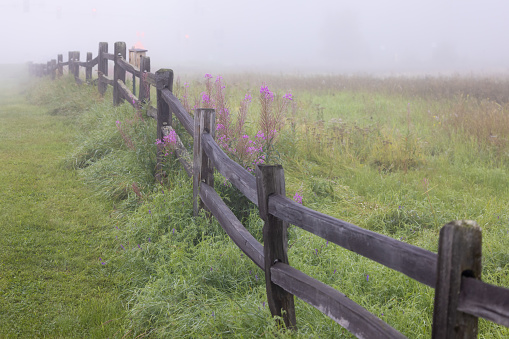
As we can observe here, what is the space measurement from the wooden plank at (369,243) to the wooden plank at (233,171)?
20.4 inches

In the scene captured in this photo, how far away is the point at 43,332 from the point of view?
322cm

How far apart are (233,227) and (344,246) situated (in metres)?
1.53

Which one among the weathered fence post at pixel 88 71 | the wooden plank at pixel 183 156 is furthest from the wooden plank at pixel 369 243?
the weathered fence post at pixel 88 71

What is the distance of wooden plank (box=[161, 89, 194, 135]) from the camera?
4.85 meters

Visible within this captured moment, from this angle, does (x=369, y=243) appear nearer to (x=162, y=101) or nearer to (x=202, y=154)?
(x=202, y=154)

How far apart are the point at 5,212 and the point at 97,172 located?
1571 millimetres

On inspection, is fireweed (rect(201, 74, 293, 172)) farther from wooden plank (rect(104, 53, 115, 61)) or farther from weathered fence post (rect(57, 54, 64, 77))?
weathered fence post (rect(57, 54, 64, 77))

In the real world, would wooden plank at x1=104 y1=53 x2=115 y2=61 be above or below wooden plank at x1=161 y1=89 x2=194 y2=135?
above

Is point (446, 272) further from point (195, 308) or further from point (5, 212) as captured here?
point (5, 212)

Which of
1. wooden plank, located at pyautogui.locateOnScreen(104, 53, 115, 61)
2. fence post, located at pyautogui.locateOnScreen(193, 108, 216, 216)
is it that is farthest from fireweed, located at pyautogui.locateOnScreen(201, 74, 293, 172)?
wooden plank, located at pyautogui.locateOnScreen(104, 53, 115, 61)

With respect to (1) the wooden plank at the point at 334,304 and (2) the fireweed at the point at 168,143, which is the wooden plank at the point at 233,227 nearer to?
(1) the wooden plank at the point at 334,304

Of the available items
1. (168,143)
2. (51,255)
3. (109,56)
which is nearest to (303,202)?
(168,143)

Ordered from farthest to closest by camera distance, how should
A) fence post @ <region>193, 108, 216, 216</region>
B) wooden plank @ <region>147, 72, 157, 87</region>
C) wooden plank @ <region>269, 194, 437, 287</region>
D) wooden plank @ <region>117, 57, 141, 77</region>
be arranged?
wooden plank @ <region>117, 57, 141, 77</region>
wooden plank @ <region>147, 72, 157, 87</region>
fence post @ <region>193, 108, 216, 216</region>
wooden plank @ <region>269, 194, 437, 287</region>

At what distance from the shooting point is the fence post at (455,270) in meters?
1.42
